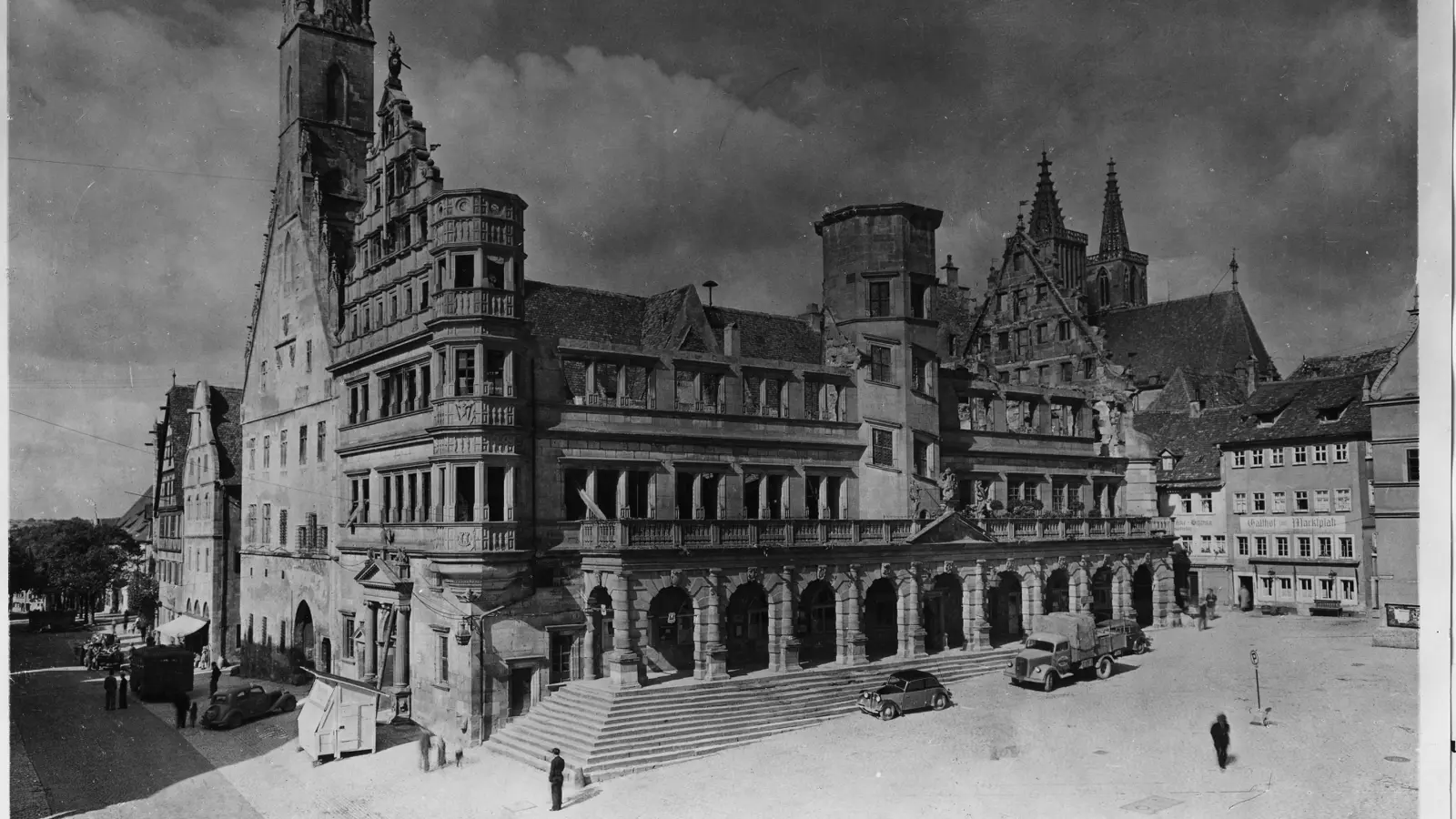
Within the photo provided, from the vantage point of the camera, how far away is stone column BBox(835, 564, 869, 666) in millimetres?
40938

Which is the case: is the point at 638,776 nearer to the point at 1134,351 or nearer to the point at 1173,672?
the point at 1173,672

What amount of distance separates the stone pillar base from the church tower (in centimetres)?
7468

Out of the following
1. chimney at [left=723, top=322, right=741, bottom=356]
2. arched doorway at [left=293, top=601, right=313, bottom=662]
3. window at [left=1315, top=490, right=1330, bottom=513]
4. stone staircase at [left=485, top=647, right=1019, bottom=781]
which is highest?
chimney at [left=723, top=322, right=741, bottom=356]

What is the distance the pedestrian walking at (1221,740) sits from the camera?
1161 inches

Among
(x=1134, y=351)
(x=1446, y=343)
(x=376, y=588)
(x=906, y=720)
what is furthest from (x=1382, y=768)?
(x=1134, y=351)

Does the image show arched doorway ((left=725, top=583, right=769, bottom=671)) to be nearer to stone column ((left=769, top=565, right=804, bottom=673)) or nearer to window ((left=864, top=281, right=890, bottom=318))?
stone column ((left=769, top=565, right=804, bottom=673))

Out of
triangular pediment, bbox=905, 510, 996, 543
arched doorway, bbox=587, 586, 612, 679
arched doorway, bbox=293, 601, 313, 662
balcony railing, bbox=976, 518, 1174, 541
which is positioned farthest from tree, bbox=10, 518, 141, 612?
balcony railing, bbox=976, 518, 1174, 541

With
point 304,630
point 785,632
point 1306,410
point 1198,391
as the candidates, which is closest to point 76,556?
point 304,630

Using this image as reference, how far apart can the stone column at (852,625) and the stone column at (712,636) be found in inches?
192

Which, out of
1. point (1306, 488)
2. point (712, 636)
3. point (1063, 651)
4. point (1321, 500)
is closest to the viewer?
point (712, 636)

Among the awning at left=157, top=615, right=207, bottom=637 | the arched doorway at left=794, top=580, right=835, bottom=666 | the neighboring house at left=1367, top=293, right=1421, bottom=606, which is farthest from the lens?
the awning at left=157, top=615, right=207, bottom=637

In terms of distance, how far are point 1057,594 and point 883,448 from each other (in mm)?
10884

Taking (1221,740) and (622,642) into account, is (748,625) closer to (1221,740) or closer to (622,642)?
(622,642)

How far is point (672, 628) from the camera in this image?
4066cm
